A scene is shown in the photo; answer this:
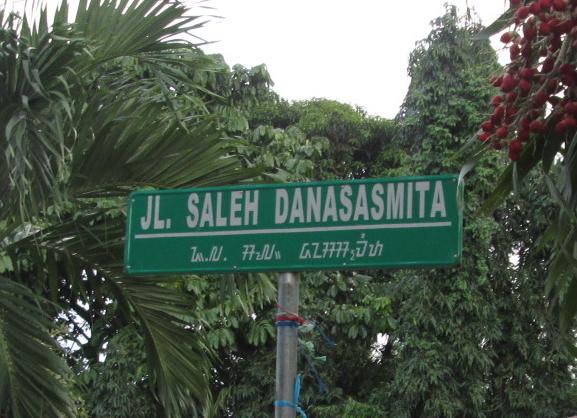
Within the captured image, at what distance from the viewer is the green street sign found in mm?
3189

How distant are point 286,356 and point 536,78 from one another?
3.76ft

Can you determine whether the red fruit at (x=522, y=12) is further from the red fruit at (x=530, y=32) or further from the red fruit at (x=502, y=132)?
the red fruit at (x=502, y=132)

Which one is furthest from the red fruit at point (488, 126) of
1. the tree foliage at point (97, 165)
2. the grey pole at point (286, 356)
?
the tree foliage at point (97, 165)

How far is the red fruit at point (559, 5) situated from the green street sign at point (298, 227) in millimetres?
843

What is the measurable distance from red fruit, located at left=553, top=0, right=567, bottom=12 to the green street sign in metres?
0.84

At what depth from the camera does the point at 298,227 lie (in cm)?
331

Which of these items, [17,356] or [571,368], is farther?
[571,368]

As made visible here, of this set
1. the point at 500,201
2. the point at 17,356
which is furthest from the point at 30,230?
the point at 500,201

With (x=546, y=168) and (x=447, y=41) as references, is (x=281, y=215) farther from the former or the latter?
(x=447, y=41)

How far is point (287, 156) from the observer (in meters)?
12.1

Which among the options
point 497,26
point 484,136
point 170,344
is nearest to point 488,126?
point 484,136

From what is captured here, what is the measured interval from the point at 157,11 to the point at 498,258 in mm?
8009

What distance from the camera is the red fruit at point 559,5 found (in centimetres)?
235

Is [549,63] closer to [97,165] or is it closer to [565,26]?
[565,26]
